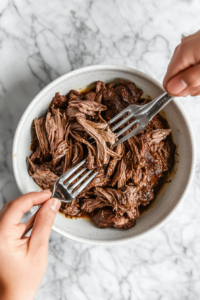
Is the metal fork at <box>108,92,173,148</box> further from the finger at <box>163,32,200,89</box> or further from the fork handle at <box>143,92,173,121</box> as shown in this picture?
the finger at <box>163,32,200,89</box>

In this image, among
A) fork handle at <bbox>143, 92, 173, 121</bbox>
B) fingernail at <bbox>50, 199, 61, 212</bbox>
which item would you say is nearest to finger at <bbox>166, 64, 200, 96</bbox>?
fork handle at <bbox>143, 92, 173, 121</bbox>

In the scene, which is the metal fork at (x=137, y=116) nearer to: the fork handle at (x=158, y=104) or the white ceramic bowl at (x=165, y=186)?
the fork handle at (x=158, y=104)

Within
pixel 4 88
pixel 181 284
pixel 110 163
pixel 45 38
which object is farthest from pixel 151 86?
pixel 181 284

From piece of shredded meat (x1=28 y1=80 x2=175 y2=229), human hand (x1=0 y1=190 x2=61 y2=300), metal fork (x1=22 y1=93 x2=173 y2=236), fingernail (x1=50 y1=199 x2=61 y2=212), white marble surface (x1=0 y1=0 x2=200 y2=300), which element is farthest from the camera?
white marble surface (x1=0 y1=0 x2=200 y2=300)

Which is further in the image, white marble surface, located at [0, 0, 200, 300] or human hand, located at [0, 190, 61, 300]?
white marble surface, located at [0, 0, 200, 300]

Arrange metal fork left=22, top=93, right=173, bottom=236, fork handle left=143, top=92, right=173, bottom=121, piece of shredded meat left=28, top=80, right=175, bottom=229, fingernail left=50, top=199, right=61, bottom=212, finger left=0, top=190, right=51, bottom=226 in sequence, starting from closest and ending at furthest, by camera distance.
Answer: finger left=0, top=190, right=51, bottom=226 < fingernail left=50, top=199, right=61, bottom=212 < fork handle left=143, top=92, right=173, bottom=121 < metal fork left=22, top=93, right=173, bottom=236 < piece of shredded meat left=28, top=80, right=175, bottom=229

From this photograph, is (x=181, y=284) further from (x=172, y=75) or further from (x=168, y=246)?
(x=172, y=75)

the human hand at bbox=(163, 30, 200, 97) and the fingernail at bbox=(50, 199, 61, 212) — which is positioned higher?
the human hand at bbox=(163, 30, 200, 97)

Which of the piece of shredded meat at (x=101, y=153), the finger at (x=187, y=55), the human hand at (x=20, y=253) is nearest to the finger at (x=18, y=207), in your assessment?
the human hand at (x=20, y=253)
